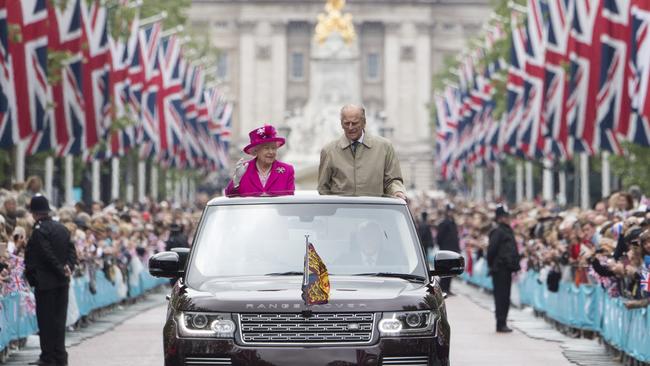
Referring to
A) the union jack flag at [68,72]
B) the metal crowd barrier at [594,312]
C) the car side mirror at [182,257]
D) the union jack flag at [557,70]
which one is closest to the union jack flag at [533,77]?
the union jack flag at [557,70]

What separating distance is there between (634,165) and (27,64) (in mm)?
14747

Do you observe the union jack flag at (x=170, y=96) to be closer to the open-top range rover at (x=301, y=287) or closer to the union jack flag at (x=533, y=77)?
the union jack flag at (x=533, y=77)

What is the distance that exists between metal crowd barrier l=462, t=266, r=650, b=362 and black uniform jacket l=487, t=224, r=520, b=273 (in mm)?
774

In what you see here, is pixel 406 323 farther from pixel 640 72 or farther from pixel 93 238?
pixel 640 72

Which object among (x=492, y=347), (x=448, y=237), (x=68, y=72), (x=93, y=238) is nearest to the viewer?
(x=492, y=347)

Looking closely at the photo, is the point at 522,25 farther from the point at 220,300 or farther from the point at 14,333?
the point at 220,300

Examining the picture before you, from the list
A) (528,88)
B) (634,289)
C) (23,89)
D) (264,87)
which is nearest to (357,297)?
(634,289)

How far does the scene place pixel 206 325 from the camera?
37.5 feet

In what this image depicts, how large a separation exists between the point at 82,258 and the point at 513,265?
6.04 metres

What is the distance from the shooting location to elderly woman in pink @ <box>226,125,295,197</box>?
1350 centimetres

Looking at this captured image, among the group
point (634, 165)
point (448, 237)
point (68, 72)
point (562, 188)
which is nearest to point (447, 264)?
point (448, 237)

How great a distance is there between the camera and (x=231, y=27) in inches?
6594

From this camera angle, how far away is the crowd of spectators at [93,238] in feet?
68.0

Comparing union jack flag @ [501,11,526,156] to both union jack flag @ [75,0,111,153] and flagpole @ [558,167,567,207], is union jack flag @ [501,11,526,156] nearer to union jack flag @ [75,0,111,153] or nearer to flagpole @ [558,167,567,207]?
flagpole @ [558,167,567,207]
